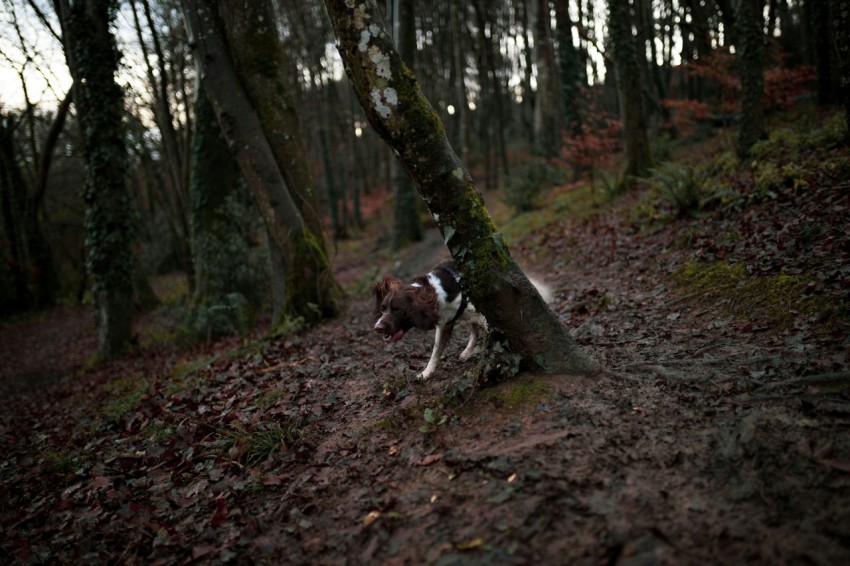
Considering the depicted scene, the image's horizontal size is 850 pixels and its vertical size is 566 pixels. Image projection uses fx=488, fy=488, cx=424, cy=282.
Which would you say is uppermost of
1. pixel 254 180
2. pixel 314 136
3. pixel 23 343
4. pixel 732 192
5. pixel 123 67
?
pixel 314 136

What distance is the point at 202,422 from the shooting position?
16.9 feet

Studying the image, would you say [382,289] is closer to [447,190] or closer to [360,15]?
[447,190]

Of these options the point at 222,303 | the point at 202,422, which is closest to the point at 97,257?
the point at 222,303

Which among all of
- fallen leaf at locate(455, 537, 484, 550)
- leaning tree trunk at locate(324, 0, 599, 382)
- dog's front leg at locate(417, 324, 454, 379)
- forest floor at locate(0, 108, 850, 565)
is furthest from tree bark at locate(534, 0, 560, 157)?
fallen leaf at locate(455, 537, 484, 550)

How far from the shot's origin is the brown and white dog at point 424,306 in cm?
459

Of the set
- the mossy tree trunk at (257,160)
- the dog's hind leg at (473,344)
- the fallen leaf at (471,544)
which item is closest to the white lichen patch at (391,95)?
the dog's hind leg at (473,344)

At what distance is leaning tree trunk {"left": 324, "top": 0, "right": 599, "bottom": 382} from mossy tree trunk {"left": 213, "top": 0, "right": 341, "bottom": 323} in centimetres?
560

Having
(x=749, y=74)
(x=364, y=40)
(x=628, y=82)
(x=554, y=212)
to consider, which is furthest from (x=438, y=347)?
(x=554, y=212)

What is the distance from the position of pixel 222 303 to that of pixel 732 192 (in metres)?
10.6

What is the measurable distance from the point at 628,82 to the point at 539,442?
37.8 ft

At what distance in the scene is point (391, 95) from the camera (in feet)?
12.4

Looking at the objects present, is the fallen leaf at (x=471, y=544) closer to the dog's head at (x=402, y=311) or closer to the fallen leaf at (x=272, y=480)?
the fallen leaf at (x=272, y=480)

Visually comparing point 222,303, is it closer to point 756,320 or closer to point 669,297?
point 669,297

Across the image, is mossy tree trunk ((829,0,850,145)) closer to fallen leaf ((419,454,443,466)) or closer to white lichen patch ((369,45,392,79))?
white lichen patch ((369,45,392,79))
